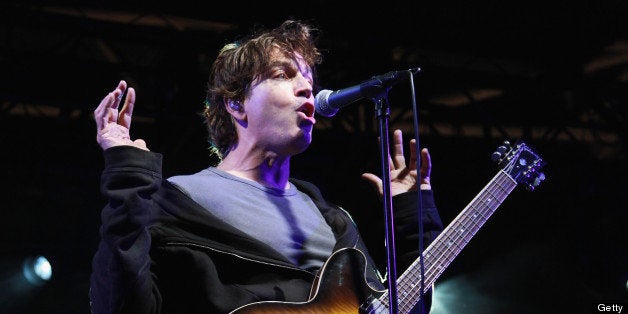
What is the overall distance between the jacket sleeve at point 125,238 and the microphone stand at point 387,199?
670 mm

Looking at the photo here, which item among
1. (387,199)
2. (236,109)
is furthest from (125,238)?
(236,109)

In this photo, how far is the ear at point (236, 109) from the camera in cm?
258

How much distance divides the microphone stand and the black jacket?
38 centimetres

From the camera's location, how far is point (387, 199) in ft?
5.99

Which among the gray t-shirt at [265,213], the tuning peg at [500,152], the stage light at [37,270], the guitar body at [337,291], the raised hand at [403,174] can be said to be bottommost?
the stage light at [37,270]

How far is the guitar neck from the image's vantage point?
85.1 inches

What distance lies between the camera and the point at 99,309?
1.82 meters

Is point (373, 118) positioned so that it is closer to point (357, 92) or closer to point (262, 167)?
point (262, 167)

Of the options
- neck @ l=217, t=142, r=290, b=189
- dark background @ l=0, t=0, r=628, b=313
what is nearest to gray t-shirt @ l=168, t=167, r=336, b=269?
neck @ l=217, t=142, r=290, b=189

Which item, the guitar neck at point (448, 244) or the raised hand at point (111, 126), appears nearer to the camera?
the raised hand at point (111, 126)

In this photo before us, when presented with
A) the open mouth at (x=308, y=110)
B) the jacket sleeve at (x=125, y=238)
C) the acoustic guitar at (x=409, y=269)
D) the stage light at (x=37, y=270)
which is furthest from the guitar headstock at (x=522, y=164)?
the stage light at (x=37, y=270)

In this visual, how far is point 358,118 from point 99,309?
493cm

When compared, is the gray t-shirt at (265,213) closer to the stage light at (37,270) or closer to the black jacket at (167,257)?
the black jacket at (167,257)

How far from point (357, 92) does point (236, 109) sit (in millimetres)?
751
